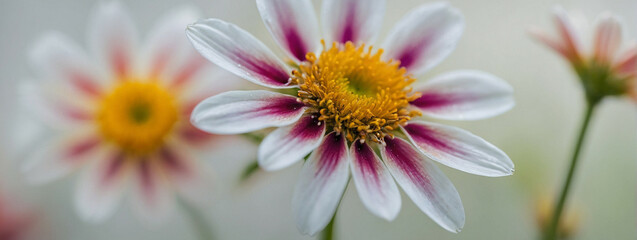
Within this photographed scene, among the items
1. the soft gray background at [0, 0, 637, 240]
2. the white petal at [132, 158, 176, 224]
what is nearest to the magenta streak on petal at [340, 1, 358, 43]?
the white petal at [132, 158, 176, 224]

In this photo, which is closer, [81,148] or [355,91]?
[355,91]

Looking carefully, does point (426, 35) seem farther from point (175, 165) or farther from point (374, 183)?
A: point (175, 165)

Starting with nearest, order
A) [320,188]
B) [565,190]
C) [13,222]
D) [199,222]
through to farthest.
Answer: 1. [320,188]
2. [565,190]
3. [199,222]
4. [13,222]

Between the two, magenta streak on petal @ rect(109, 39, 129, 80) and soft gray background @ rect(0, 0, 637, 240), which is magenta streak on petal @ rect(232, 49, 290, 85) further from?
soft gray background @ rect(0, 0, 637, 240)

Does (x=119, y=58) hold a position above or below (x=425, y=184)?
above

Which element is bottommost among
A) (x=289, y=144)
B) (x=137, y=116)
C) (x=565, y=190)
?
(x=565, y=190)

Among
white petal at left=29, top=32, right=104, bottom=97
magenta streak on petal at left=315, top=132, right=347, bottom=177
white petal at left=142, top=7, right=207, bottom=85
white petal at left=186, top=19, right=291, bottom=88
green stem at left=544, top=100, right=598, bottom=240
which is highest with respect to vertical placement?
white petal at left=29, top=32, right=104, bottom=97

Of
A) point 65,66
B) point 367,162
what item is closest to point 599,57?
point 367,162
